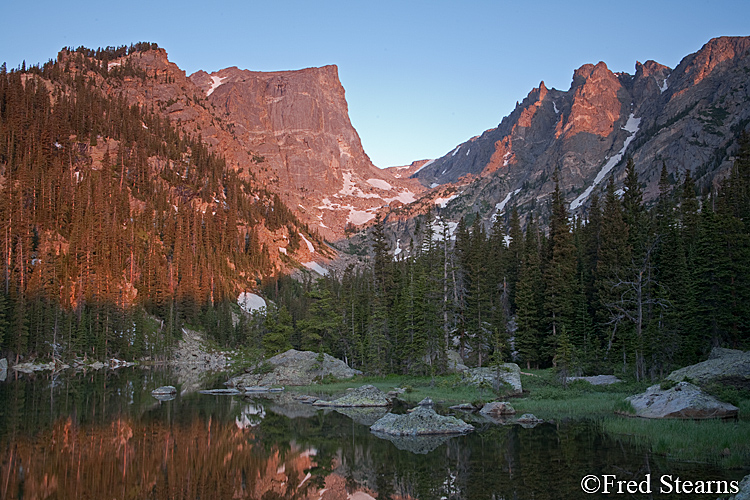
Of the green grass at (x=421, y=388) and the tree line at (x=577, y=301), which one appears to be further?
the tree line at (x=577, y=301)

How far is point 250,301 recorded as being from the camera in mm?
134500

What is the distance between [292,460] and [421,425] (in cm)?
704

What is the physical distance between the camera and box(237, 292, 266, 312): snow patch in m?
127

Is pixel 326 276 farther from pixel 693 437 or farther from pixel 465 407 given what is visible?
pixel 693 437

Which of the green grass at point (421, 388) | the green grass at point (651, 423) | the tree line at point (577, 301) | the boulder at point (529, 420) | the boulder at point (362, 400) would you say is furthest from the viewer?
the tree line at point (577, 301)

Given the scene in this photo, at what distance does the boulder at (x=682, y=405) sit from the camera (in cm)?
2266

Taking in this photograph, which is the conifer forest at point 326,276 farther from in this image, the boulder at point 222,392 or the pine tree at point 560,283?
the boulder at point 222,392

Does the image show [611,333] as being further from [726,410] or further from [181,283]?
[181,283]

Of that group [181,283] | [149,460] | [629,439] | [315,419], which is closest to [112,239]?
[181,283]

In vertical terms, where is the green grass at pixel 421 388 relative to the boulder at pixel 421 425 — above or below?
below

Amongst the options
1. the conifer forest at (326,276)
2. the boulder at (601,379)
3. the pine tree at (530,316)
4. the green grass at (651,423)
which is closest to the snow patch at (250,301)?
the conifer forest at (326,276)

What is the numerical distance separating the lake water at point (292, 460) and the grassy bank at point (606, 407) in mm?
1202

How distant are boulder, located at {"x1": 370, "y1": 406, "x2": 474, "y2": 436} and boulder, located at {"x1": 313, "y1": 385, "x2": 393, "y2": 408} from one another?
9.06 m

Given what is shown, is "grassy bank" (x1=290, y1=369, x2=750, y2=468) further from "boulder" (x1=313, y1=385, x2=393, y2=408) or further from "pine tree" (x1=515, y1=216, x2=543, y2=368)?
"pine tree" (x1=515, y1=216, x2=543, y2=368)
